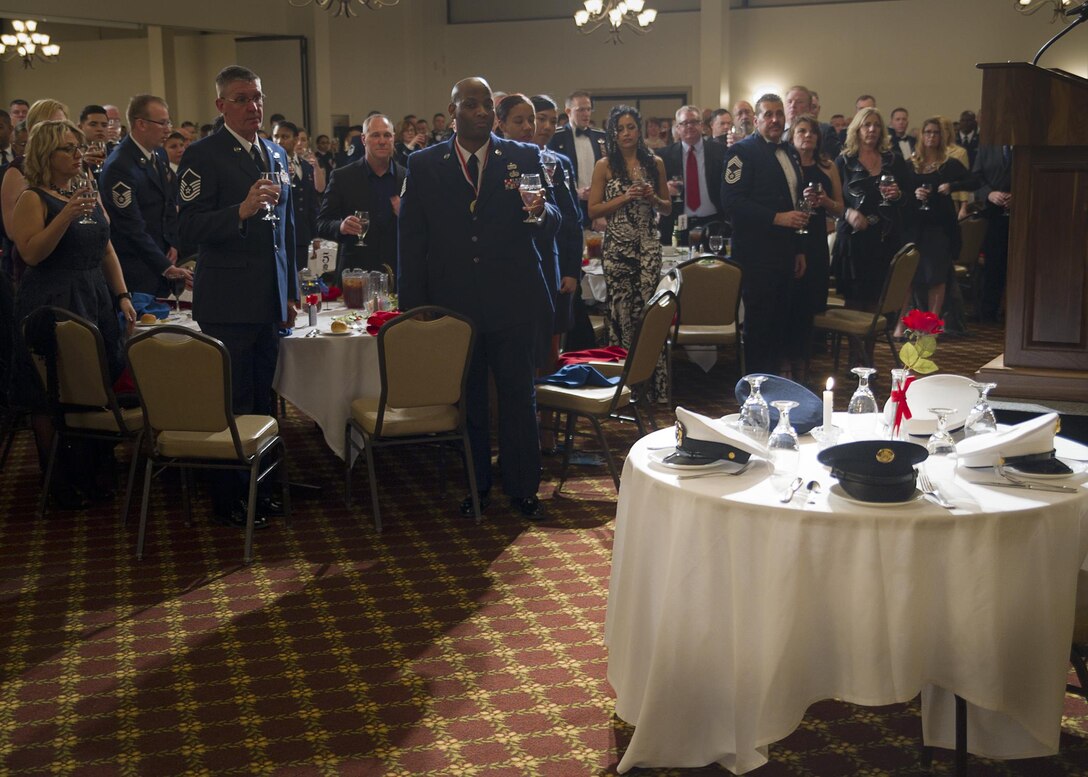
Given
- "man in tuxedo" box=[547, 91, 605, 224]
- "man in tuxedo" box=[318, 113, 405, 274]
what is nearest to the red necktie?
"man in tuxedo" box=[547, 91, 605, 224]

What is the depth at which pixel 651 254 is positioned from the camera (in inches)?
255

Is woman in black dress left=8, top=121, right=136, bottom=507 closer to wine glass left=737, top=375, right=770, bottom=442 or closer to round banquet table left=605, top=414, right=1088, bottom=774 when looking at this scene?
wine glass left=737, top=375, right=770, bottom=442

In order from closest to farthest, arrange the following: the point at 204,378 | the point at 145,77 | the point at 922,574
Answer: the point at 922,574, the point at 204,378, the point at 145,77

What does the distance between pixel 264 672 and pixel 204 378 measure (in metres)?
1.25

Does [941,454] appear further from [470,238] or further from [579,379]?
[579,379]

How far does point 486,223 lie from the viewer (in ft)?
15.4

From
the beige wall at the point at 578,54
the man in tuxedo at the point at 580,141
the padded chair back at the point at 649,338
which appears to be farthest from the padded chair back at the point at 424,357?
the beige wall at the point at 578,54

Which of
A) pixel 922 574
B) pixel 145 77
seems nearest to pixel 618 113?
pixel 922 574

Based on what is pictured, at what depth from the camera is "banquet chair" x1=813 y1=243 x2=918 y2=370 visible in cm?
693

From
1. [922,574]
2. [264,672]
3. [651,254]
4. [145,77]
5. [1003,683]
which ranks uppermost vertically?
[145,77]

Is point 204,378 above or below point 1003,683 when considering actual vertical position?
above

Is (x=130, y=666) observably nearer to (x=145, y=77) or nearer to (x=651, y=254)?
(x=651, y=254)

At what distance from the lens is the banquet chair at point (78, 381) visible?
184 inches

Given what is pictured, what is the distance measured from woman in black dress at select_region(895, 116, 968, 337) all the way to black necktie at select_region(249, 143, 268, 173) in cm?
538
